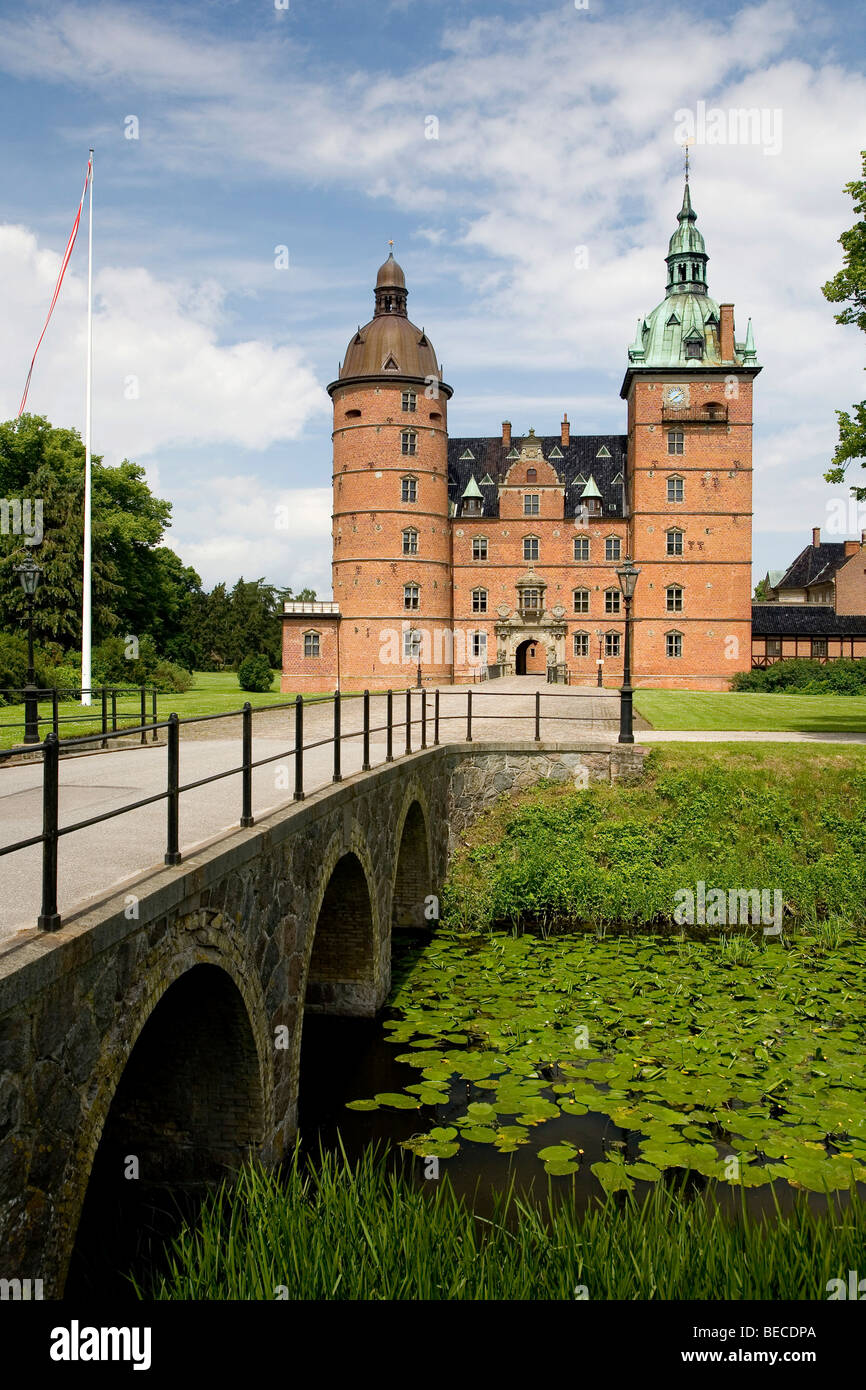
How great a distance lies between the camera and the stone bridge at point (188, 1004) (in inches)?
153

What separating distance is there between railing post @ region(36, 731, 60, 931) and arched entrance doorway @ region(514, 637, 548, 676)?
153ft

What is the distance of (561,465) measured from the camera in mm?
52594

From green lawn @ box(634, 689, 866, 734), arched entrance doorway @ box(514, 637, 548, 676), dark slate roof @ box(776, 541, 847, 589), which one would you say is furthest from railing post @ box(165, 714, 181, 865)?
dark slate roof @ box(776, 541, 847, 589)

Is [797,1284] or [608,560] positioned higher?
[608,560]

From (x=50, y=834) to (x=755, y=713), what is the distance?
79.0ft

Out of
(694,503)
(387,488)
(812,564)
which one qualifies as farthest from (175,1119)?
(812,564)

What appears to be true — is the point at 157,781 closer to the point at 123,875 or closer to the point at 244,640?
the point at 123,875

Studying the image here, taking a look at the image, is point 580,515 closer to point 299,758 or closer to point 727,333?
point 727,333

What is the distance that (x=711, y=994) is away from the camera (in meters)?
11.4

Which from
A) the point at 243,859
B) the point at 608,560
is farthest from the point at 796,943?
the point at 608,560

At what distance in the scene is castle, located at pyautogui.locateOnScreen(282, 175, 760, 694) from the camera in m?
45.9

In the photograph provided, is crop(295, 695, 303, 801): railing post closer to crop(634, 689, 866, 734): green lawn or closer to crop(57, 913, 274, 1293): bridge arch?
crop(57, 913, 274, 1293): bridge arch

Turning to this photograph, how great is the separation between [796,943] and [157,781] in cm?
880

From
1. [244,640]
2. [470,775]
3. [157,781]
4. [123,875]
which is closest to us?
[123,875]
